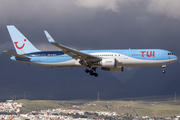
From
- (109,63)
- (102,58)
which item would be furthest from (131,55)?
(102,58)

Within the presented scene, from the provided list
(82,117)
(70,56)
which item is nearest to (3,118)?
(82,117)

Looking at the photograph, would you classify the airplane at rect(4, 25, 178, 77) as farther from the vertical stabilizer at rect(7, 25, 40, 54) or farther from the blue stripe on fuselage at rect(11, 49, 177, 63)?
the vertical stabilizer at rect(7, 25, 40, 54)

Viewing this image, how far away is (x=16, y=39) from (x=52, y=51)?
1214cm

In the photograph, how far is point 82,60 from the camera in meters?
62.1

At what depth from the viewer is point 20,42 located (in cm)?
7138

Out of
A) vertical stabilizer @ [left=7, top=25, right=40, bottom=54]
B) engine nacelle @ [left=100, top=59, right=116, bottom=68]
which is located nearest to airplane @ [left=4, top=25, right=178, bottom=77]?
engine nacelle @ [left=100, top=59, right=116, bottom=68]

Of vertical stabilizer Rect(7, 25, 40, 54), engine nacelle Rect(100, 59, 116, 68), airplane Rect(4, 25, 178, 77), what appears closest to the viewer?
engine nacelle Rect(100, 59, 116, 68)

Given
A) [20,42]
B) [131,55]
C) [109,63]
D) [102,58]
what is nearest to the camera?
[109,63]

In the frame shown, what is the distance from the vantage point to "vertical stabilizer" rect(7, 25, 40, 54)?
227 feet

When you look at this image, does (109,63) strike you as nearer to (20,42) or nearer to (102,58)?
(102,58)

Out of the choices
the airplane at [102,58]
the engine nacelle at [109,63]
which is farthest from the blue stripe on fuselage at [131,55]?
the engine nacelle at [109,63]

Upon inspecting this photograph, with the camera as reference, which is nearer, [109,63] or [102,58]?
[109,63]

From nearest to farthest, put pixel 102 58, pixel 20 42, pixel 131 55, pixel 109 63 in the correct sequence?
1. pixel 109 63
2. pixel 131 55
3. pixel 102 58
4. pixel 20 42

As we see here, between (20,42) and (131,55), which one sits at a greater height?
(20,42)
